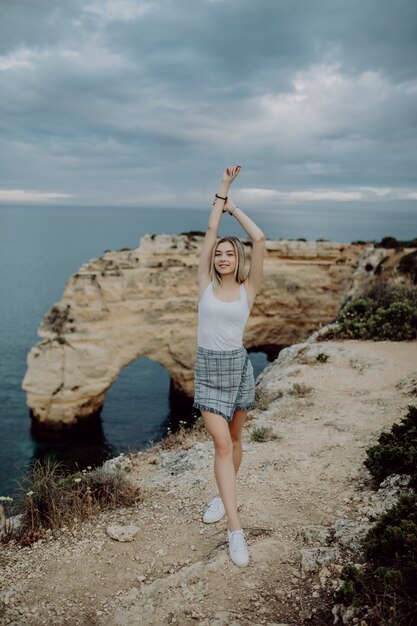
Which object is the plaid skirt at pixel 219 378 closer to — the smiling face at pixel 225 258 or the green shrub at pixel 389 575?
the smiling face at pixel 225 258

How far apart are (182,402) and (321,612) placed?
89.1 feet

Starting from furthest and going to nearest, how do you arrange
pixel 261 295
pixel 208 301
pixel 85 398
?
1. pixel 261 295
2. pixel 85 398
3. pixel 208 301

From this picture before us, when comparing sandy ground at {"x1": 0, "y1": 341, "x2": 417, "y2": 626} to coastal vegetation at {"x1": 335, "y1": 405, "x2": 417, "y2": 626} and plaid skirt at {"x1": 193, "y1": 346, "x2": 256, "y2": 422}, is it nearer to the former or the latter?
coastal vegetation at {"x1": 335, "y1": 405, "x2": 417, "y2": 626}

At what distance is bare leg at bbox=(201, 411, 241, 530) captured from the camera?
15.1ft

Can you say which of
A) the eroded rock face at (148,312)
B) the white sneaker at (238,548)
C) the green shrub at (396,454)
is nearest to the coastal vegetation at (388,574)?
the green shrub at (396,454)

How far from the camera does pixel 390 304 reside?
14.8 meters

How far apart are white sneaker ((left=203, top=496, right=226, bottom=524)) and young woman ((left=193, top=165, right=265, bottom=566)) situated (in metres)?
0.84

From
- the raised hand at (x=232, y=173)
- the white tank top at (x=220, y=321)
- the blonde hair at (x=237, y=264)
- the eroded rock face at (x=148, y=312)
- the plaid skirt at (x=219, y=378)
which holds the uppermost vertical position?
the raised hand at (x=232, y=173)

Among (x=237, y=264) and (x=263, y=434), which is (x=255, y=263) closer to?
(x=237, y=264)

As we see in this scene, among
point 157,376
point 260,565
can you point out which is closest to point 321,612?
point 260,565

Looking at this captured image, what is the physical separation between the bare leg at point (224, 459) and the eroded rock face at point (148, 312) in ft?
68.1

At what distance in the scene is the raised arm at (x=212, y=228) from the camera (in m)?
4.86

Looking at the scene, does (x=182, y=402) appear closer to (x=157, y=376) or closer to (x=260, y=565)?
(x=157, y=376)

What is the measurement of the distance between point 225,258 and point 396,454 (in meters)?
3.56
